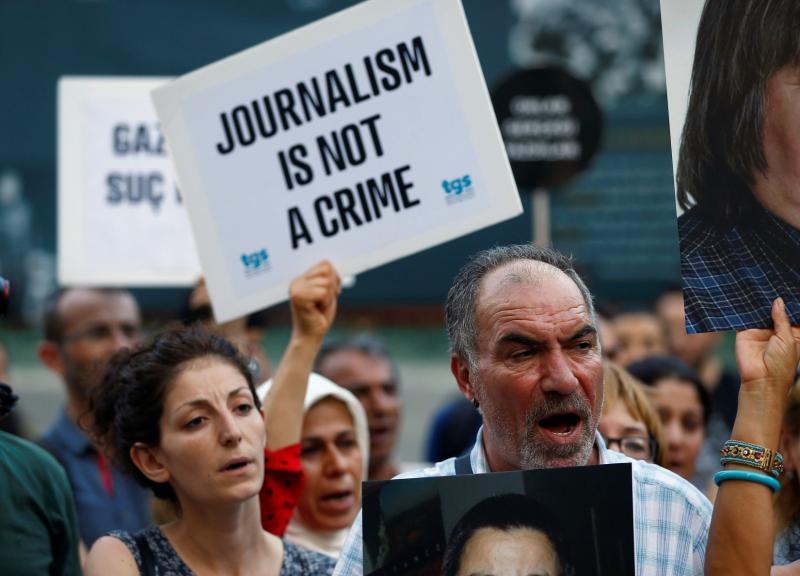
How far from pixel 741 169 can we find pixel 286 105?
5.60 ft

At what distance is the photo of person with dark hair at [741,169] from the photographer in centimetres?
292

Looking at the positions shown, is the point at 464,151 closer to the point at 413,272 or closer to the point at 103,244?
the point at 103,244

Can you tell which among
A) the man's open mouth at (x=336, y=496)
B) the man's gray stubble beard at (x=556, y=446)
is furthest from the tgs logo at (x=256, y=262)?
the man's gray stubble beard at (x=556, y=446)

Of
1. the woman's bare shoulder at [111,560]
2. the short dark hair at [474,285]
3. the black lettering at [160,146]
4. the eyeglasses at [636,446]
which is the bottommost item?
the eyeglasses at [636,446]

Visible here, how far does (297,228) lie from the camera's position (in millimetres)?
4270

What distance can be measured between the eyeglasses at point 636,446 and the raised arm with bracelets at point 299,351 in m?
0.87

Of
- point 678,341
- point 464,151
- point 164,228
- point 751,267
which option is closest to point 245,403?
point 464,151

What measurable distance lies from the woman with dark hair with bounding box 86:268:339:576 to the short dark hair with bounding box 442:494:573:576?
3.51ft

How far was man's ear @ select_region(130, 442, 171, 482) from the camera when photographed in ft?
12.3

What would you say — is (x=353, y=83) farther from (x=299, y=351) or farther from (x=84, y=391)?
(x=84, y=391)

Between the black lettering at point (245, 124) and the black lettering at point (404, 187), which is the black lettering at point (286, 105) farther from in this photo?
the black lettering at point (404, 187)

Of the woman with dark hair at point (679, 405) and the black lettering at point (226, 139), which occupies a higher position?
the black lettering at point (226, 139)

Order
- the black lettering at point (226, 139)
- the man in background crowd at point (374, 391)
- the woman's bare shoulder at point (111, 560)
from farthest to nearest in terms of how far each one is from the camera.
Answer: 1. the man in background crowd at point (374, 391)
2. the black lettering at point (226, 139)
3. the woman's bare shoulder at point (111, 560)

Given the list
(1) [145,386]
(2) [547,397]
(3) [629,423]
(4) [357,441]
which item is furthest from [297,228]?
(2) [547,397]
